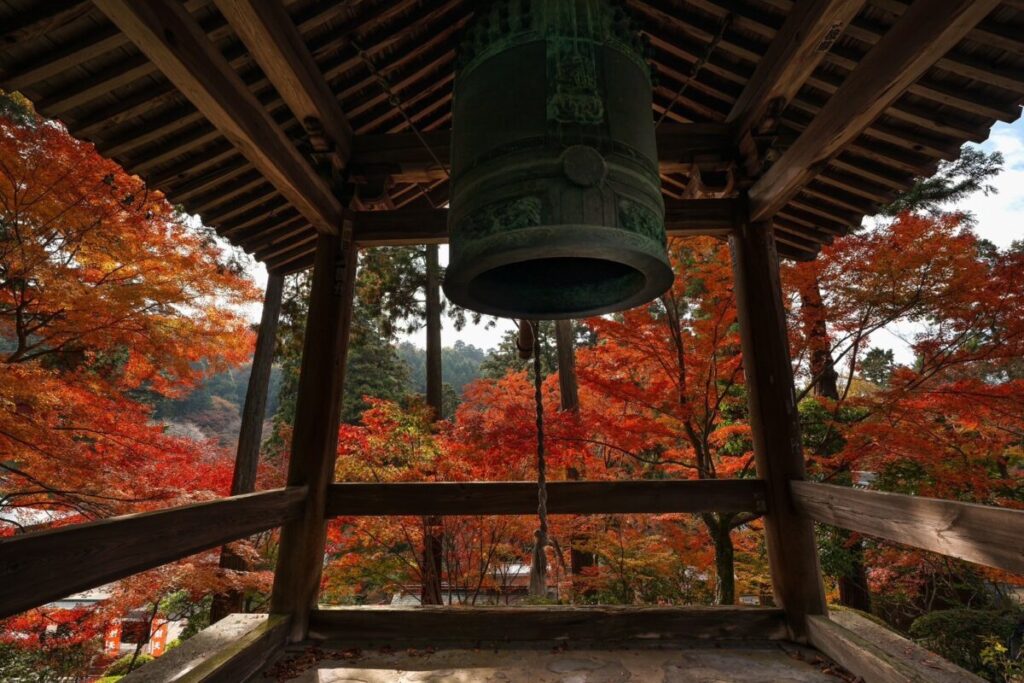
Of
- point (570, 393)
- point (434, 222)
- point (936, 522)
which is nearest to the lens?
point (936, 522)

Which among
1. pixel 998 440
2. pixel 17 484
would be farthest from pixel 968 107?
pixel 17 484

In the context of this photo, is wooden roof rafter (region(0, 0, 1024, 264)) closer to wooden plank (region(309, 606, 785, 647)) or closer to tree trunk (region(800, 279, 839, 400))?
wooden plank (region(309, 606, 785, 647))

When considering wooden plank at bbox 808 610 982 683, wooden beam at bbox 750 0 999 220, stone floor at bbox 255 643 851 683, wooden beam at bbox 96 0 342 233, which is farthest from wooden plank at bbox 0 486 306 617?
wooden beam at bbox 750 0 999 220

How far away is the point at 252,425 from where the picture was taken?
9109mm

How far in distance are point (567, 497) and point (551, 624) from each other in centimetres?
77

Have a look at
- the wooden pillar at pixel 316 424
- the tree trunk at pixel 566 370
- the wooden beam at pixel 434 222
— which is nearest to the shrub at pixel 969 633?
the tree trunk at pixel 566 370

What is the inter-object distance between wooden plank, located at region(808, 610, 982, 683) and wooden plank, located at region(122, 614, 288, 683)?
10.1ft

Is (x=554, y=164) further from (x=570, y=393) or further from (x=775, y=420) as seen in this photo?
(x=570, y=393)

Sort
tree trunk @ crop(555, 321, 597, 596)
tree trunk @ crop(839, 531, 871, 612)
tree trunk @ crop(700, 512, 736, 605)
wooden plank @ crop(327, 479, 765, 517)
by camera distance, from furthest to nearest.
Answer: tree trunk @ crop(555, 321, 597, 596) < tree trunk @ crop(839, 531, 871, 612) < tree trunk @ crop(700, 512, 736, 605) < wooden plank @ crop(327, 479, 765, 517)

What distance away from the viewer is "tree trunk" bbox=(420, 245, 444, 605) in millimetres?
7711

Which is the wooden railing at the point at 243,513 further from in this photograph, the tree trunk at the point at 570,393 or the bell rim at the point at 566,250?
the tree trunk at the point at 570,393

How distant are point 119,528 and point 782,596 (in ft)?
11.5

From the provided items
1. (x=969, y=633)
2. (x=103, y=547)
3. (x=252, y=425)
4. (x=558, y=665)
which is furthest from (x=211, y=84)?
(x=969, y=633)

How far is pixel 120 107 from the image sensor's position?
2.77 meters
